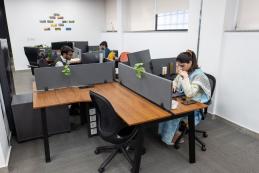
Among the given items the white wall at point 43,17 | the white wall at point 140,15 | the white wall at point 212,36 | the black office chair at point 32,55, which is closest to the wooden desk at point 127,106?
the white wall at point 212,36

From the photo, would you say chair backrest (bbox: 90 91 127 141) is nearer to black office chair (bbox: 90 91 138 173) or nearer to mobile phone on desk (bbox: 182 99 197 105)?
black office chair (bbox: 90 91 138 173)

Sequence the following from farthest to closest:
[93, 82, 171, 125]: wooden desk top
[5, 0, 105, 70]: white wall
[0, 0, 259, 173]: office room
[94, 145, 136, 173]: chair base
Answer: [5, 0, 105, 70]: white wall
[94, 145, 136, 173]: chair base
[0, 0, 259, 173]: office room
[93, 82, 171, 125]: wooden desk top

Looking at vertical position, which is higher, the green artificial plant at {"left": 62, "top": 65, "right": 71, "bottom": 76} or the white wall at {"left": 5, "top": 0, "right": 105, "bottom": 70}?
the white wall at {"left": 5, "top": 0, "right": 105, "bottom": 70}

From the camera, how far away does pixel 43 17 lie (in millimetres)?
7023

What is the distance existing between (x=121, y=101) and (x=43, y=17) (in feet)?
20.6

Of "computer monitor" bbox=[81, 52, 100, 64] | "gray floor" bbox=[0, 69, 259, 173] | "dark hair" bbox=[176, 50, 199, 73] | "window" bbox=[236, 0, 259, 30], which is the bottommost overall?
"gray floor" bbox=[0, 69, 259, 173]

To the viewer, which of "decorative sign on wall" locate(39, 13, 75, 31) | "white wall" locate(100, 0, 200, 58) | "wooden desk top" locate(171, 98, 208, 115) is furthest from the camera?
"decorative sign on wall" locate(39, 13, 75, 31)

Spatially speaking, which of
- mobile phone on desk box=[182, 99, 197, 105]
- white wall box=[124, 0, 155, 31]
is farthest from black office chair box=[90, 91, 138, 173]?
white wall box=[124, 0, 155, 31]

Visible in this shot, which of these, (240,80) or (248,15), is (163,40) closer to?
(248,15)

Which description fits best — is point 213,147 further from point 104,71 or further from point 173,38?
point 173,38

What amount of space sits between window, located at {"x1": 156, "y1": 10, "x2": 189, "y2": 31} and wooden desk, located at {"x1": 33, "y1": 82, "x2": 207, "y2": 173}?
237 centimetres

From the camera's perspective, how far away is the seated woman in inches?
83.8

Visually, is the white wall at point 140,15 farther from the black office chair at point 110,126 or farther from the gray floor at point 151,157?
the black office chair at point 110,126

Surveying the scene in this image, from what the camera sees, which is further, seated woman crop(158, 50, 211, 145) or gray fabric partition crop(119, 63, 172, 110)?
seated woman crop(158, 50, 211, 145)
